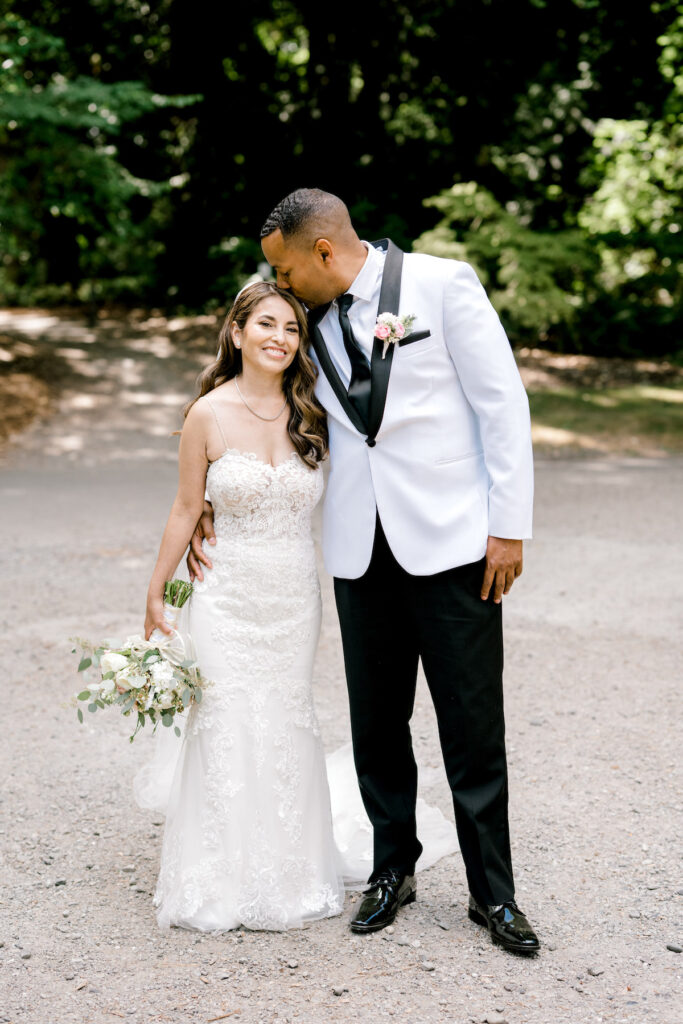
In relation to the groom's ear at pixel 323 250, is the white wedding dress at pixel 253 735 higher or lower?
lower

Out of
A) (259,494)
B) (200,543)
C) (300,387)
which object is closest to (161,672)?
(200,543)

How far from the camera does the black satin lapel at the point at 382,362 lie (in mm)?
2955

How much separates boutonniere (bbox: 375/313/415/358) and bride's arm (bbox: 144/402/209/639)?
2.18ft

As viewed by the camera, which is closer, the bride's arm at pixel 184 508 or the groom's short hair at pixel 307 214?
the groom's short hair at pixel 307 214

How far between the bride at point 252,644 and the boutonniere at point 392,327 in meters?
0.34

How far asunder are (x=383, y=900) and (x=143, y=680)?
3.46 ft

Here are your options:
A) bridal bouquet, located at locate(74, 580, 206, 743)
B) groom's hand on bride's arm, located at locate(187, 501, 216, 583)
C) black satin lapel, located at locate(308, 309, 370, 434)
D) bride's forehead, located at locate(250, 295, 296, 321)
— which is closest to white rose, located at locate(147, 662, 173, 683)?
bridal bouquet, located at locate(74, 580, 206, 743)

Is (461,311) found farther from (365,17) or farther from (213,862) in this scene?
(365,17)

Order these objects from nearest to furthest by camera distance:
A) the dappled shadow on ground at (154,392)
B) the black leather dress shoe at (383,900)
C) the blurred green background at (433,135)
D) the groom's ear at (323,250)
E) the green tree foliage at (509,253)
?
1. the groom's ear at (323,250)
2. the black leather dress shoe at (383,900)
3. the dappled shadow on ground at (154,392)
4. the green tree foliage at (509,253)
5. the blurred green background at (433,135)

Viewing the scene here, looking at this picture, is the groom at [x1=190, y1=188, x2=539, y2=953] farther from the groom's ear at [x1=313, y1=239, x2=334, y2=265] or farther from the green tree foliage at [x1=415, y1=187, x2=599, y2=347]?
the green tree foliage at [x1=415, y1=187, x2=599, y2=347]

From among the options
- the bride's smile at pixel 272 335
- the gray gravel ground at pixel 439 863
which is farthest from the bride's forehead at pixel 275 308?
the gray gravel ground at pixel 439 863

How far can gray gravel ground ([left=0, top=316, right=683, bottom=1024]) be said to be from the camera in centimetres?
276

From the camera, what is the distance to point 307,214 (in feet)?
9.78

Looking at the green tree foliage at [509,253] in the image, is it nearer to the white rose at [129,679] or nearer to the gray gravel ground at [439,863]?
the gray gravel ground at [439,863]
